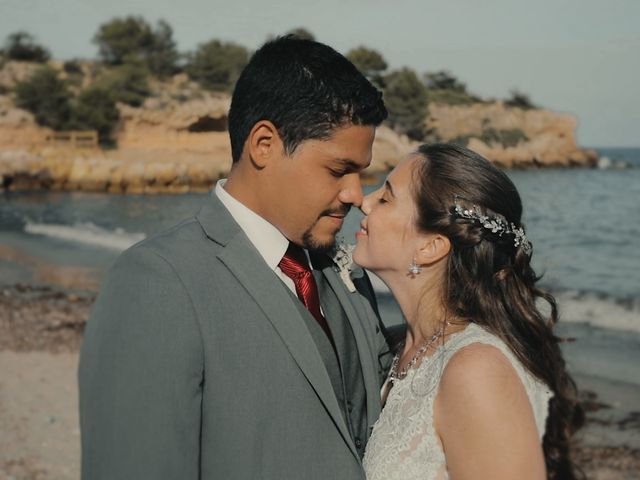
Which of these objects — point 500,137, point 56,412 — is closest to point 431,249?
point 56,412

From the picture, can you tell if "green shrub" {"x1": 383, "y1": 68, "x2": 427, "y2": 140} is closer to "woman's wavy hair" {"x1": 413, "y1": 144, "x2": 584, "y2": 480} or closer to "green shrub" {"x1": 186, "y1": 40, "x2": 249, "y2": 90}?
"green shrub" {"x1": 186, "y1": 40, "x2": 249, "y2": 90}

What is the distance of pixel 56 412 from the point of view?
25.1ft

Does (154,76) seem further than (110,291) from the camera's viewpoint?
Yes

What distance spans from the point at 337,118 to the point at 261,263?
0.54m

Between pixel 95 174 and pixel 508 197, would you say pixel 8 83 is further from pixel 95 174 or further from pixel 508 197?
pixel 508 197

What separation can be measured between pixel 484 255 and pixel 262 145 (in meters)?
0.99

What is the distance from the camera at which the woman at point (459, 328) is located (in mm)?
2521

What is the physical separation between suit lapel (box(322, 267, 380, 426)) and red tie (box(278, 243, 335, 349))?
184 millimetres

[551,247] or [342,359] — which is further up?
[342,359]

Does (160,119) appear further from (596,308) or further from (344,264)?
(344,264)

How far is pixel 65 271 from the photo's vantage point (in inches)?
704

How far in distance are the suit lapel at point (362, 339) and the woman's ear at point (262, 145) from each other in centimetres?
54

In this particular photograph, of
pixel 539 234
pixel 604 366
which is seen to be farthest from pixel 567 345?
pixel 539 234

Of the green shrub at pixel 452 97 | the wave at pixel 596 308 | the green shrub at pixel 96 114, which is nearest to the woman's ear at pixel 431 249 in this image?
the wave at pixel 596 308
